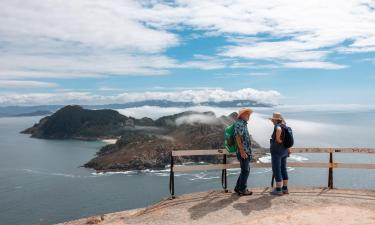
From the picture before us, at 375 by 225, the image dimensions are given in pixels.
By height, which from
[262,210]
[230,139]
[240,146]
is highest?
[230,139]

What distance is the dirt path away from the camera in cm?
1184

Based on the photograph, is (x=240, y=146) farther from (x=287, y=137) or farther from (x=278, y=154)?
(x=287, y=137)

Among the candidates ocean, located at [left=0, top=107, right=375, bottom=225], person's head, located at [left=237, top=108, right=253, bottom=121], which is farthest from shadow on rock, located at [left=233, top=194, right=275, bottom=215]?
ocean, located at [left=0, top=107, right=375, bottom=225]

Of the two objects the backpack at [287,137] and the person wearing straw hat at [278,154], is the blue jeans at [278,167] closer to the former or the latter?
the person wearing straw hat at [278,154]

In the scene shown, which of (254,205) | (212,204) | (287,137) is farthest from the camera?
(287,137)

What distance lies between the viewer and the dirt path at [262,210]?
38.9 ft

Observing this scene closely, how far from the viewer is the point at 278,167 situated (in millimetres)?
14391

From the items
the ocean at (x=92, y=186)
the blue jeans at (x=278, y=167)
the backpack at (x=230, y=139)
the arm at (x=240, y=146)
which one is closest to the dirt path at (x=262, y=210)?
the blue jeans at (x=278, y=167)

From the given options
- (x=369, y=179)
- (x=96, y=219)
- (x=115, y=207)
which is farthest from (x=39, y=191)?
(x=96, y=219)

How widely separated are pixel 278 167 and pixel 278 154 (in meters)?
0.44

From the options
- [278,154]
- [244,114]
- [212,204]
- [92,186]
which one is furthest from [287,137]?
[92,186]

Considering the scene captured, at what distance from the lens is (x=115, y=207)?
103750 mm

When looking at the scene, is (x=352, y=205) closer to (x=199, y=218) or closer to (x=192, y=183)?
(x=199, y=218)

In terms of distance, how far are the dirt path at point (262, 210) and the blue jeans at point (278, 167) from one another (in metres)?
0.65
